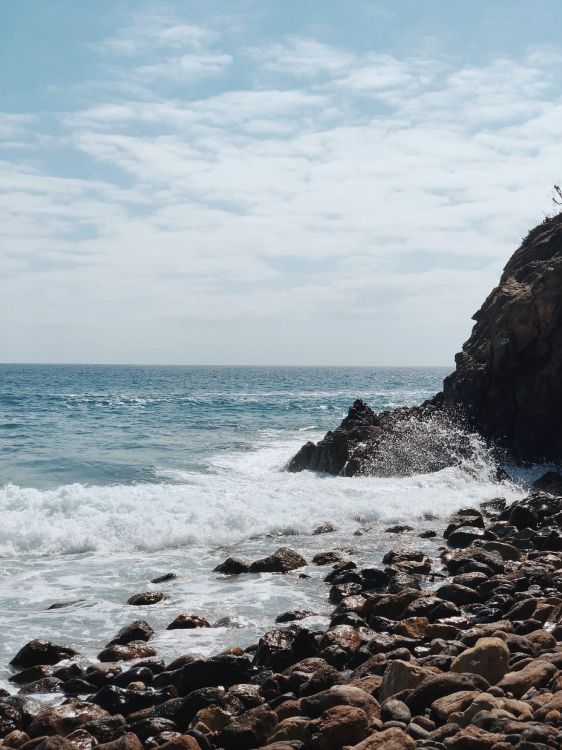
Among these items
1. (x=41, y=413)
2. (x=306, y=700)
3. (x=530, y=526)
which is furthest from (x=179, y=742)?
(x=41, y=413)

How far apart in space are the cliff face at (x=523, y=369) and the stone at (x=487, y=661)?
17.3 meters

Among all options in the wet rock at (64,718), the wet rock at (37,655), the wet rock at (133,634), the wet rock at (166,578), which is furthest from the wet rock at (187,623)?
the wet rock at (64,718)

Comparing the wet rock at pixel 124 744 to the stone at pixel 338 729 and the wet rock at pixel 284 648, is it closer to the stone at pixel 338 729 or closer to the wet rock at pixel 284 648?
the stone at pixel 338 729

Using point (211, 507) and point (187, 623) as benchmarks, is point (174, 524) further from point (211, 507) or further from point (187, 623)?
point (187, 623)

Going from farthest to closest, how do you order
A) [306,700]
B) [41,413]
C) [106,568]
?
1. [41,413]
2. [106,568]
3. [306,700]

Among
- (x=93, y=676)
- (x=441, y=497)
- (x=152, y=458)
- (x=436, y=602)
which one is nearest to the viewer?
(x=93, y=676)

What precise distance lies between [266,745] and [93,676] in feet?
8.73

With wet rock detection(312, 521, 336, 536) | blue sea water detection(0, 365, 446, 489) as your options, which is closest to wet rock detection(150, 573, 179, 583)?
wet rock detection(312, 521, 336, 536)

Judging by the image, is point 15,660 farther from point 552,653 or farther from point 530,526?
point 530,526

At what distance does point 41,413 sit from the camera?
→ 45688 millimetres

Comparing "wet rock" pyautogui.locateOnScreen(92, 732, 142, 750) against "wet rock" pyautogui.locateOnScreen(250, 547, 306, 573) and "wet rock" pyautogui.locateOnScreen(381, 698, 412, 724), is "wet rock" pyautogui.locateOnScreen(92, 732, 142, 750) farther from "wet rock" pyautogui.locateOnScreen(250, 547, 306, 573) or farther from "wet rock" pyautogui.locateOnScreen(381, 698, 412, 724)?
"wet rock" pyautogui.locateOnScreen(250, 547, 306, 573)

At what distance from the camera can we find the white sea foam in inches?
599

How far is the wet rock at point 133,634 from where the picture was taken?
9203mm

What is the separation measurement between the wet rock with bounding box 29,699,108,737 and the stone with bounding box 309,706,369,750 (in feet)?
6.82
